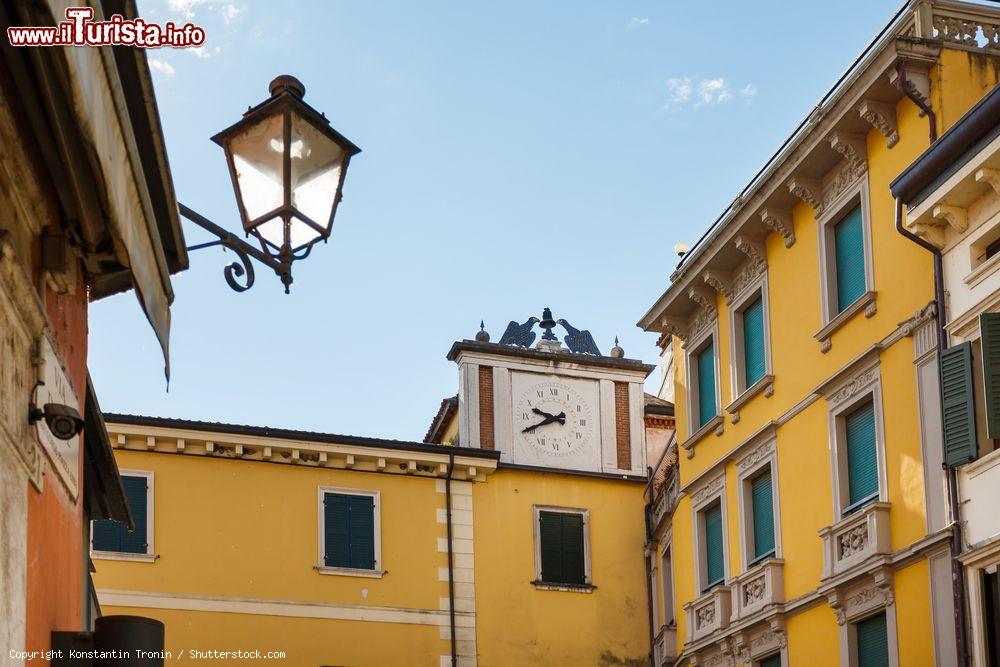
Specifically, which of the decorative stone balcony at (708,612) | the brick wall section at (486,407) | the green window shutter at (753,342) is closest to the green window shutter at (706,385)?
the green window shutter at (753,342)

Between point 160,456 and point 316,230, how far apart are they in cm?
2266

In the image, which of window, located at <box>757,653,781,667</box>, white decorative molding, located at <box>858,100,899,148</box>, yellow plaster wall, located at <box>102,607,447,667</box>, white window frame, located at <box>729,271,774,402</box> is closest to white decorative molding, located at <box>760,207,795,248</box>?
white window frame, located at <box>729,271,774,402</box>

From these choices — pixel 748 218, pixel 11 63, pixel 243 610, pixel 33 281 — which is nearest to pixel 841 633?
pixel 748 218

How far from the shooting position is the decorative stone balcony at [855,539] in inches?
833

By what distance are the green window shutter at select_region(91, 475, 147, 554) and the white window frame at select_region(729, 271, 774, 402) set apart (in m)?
10.9

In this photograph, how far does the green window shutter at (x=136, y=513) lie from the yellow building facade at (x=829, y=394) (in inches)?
381

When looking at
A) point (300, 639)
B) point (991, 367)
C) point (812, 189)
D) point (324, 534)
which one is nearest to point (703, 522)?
point (812, 189)

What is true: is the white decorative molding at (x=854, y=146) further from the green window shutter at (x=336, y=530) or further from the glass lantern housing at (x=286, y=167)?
the glass lantern housing at (x=286, y=167)

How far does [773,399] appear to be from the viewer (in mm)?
25094

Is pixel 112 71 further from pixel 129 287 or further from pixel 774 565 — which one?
pixel 774 565

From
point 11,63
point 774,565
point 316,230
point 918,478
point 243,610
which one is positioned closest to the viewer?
point 11,63

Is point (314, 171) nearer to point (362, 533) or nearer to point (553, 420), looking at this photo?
point (362, 533)

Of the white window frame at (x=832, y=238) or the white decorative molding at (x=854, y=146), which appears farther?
the white decorative molding at (x=854, y=146)

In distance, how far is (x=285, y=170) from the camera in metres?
7.71
